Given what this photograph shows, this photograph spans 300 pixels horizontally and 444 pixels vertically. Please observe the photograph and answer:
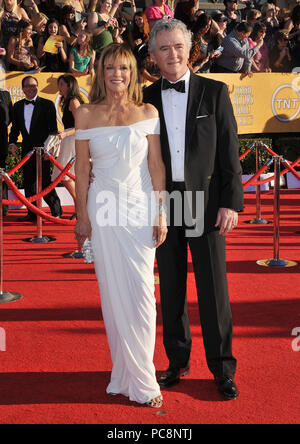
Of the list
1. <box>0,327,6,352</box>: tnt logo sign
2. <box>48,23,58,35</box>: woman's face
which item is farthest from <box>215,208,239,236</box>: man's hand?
<box>48,23,58,35</box>: woman's face

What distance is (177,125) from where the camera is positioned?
382cm

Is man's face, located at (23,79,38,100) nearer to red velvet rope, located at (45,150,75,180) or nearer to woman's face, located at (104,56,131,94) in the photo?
red velvet rope, located at (45,150,75,180)

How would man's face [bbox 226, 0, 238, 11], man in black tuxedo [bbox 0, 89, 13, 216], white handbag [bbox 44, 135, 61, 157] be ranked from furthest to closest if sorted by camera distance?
man's face [bbox 226, 0, 238, 11] < man in black tuxedo [bbox 0, 89, 13, 216] < white handbag [bbox 44, 135, 61, 157]

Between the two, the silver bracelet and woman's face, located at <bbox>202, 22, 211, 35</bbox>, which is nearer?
the silver bracelet

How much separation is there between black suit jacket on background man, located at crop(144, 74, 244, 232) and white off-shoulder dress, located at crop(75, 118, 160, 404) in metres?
0.23

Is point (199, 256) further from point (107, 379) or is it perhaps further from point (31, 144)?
point (31, 144)

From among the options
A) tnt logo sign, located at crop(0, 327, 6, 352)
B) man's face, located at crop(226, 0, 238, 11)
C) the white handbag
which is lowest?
tnt logo sign, located at crop(0, 327, 6, 352)

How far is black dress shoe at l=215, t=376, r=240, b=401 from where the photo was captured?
3.81 m

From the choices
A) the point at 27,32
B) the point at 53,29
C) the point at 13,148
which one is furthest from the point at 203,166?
the point at 53,29

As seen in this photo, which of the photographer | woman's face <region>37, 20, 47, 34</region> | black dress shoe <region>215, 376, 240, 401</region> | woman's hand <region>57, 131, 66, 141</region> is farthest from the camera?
the photographer

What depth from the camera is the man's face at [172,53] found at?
145 inches

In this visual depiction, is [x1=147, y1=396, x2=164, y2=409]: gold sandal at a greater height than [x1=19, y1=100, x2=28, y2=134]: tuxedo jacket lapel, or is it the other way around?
[x1=19, y1=100, x2=28, y2=134]: tuxedo jacket lapel

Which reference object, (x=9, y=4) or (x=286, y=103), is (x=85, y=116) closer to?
(x=9, y=4)

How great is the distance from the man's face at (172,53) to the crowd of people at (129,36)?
729 cm
